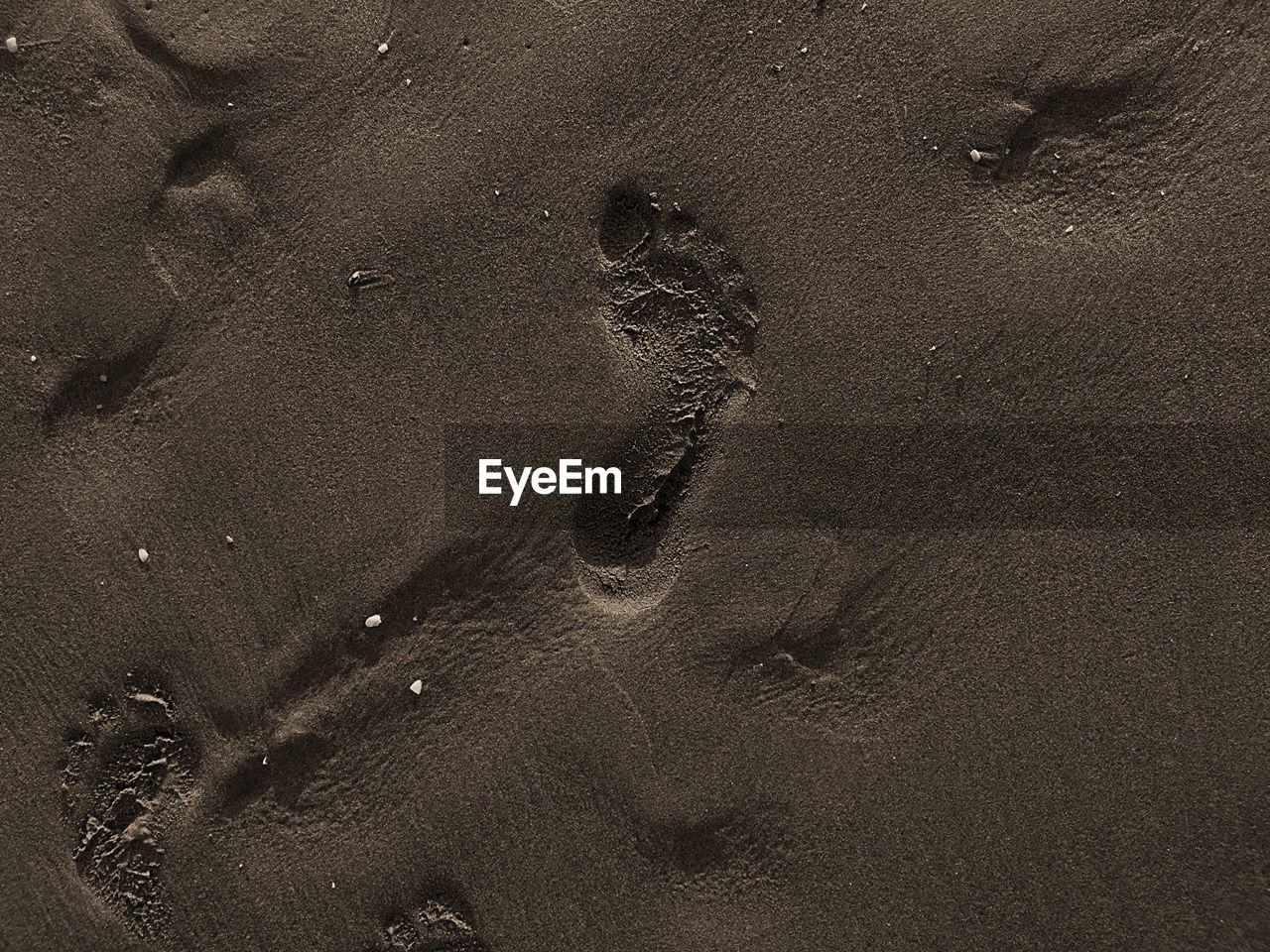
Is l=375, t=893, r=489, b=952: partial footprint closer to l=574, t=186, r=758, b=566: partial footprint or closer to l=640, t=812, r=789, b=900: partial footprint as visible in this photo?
l=640, t=812, r=789, b=900: partial footprint

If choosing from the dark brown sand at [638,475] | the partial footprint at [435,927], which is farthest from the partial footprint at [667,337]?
the partial footprint at [435,927]

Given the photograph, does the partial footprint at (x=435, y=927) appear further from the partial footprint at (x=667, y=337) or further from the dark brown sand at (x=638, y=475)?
the partial footprint at (x=667, y=337)

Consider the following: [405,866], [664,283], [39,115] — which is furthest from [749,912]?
[39,115]

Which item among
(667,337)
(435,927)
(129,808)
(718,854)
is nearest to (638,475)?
(667,337)

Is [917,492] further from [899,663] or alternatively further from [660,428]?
[660,428]

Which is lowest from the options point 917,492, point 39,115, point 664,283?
point 917,492

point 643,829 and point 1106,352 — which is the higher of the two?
point 1106,352
